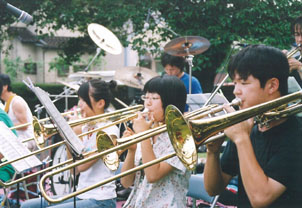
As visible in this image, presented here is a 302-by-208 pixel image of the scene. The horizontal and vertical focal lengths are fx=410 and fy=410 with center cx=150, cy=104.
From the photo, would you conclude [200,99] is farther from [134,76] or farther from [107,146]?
[134,76]

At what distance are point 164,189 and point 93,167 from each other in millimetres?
714

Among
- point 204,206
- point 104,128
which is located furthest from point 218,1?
point 104,128

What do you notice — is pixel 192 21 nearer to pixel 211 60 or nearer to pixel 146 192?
pixel 211 60

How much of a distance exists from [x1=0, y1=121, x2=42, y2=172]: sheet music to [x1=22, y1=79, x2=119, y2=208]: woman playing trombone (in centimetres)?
43

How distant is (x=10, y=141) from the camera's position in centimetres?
259

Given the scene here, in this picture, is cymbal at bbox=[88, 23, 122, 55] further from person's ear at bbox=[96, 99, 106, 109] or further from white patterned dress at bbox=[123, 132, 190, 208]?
white patterned dress at bbox=[123, 132, 190, 208]

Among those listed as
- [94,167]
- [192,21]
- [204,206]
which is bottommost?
[204,206]

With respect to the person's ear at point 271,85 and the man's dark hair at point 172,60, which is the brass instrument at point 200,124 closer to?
the person's ear at point 271,85

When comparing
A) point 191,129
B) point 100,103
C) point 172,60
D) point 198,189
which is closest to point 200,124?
point 191,129

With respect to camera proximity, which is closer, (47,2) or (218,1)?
(218,1)

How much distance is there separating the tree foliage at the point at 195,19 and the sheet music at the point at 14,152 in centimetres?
642

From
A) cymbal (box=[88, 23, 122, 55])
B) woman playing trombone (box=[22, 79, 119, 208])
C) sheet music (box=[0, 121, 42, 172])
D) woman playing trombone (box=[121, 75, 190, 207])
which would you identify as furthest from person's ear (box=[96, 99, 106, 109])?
cymbal (box=[88, 23, 122, 55])

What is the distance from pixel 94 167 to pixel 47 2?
8.07m

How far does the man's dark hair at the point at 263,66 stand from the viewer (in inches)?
67.9
